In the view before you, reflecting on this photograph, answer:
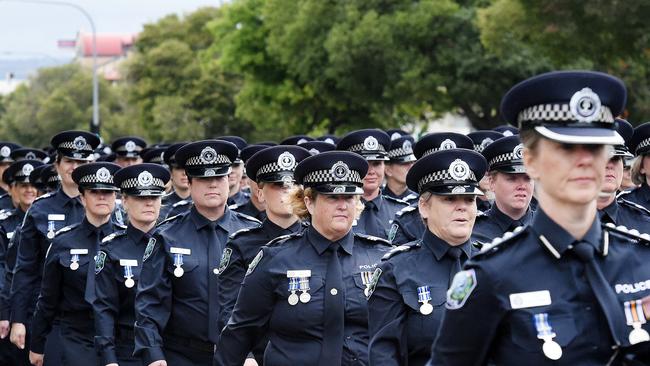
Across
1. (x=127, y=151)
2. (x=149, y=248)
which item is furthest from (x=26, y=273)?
(x=127, y=151)

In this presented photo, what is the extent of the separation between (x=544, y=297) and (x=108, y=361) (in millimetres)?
6304

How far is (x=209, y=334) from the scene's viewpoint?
31.1ft

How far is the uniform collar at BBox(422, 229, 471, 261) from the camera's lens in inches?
271

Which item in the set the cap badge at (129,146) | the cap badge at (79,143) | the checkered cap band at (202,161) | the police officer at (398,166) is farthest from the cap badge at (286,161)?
the cap badge at (129,146)

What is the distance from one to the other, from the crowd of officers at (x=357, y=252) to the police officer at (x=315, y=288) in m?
0.01

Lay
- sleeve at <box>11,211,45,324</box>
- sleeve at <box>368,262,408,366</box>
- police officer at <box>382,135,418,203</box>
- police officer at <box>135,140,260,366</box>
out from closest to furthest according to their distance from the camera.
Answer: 1. sleeve at <box>368,262,408,366</box>
2. police officer at <box>135,140,260,366</box>
3. sleeve at <box>11,211,45,324</box>
4. police officer at <box>382,135,418,203</box>

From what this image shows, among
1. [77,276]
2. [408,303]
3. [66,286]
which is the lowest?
[66,286]

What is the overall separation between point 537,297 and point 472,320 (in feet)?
0.81

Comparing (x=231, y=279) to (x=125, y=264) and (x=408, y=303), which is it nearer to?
(x=125, y=264)

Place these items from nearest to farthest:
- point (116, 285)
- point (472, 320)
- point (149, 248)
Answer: point (472, 320) < point (149, 248) < point (116, 285)

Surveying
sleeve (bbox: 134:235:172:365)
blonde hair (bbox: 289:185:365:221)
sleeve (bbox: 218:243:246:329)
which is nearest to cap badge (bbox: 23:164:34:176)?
sleeve (bbox: 134:235:172:365)

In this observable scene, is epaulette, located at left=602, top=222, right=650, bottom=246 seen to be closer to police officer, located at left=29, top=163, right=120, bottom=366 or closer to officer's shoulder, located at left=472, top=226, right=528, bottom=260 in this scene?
officer's shoulder, located at left=472, top=226, right=528, bottom=260

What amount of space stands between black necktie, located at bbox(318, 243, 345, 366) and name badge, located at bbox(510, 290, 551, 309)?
3.28 meters

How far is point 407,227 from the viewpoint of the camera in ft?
32.8
